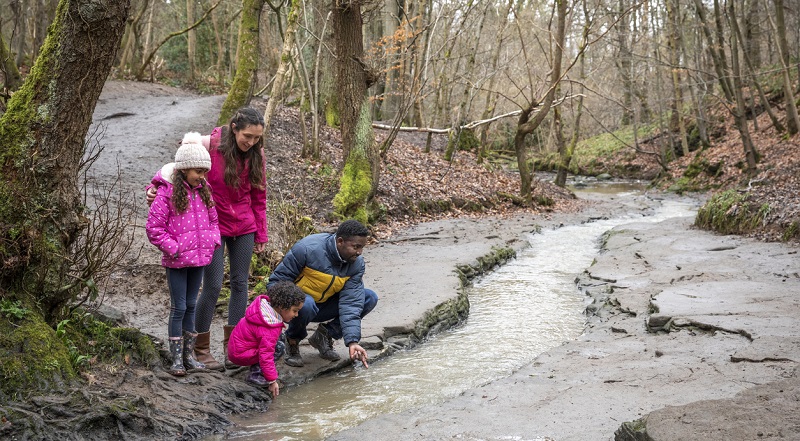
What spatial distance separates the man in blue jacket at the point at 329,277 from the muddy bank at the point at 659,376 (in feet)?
3.57

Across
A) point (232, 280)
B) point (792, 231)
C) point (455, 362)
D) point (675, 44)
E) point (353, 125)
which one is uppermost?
point (675, 44)

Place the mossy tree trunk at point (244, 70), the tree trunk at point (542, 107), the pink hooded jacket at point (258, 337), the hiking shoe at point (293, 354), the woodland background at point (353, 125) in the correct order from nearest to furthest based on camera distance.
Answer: the woodland background at point (353, 125)
the pink hooded jacket at point (258, 337)
the hiking shoe at point (293, 354)
the mossy tree trunk at point (244, 70)
the tree trunk at point (542, 107)

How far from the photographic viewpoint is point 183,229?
4.46 meters

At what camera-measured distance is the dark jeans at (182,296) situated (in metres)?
4.50

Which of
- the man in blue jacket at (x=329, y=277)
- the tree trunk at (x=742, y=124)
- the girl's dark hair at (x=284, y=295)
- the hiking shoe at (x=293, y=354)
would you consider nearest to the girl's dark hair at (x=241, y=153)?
the man in blue jacket at (x=329, y=277)

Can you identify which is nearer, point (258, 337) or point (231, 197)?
point (258, 337)

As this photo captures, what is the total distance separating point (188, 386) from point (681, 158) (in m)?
26.8

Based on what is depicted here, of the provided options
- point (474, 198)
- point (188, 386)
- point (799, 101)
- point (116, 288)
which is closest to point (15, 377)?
point (188, 386)

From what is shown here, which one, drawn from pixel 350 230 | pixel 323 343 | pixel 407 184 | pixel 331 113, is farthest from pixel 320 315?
pixel 331 113

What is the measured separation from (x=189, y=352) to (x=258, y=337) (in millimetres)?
559

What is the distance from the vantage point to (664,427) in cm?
325

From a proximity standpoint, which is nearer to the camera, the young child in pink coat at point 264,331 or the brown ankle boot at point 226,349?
the young child in pink coat at point 264,331

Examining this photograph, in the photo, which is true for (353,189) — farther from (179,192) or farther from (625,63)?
(625,63)

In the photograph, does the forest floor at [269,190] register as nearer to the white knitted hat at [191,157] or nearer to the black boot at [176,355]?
the black boot at [176,355]
